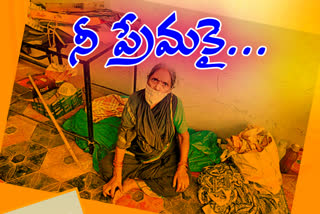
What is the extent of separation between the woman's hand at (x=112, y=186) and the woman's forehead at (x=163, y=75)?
3.09 feet

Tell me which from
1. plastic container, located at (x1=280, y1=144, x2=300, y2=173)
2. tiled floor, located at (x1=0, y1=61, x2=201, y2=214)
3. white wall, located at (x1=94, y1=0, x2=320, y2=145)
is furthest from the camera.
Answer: plastic container, located at (x1=280, y1=144, x2=300, y2=173)

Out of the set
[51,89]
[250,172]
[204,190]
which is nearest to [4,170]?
[51,89]

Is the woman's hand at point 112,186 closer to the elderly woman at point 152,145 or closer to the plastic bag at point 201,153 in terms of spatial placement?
the elderly woman at point 152,145

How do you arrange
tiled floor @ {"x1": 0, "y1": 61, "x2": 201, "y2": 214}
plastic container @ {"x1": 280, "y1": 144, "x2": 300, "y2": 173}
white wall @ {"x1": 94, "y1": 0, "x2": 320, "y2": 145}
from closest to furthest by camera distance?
white wall @ {"x1": 94, "y1": 0, "x2": 320, "y2": 145} → tiled floor @ {"x1": 0, "y1": 61, "x2": 201, "y2": 214} → plastic container @ {"x1": 280, "y1": 144, "x2": 300, "y2": 173}

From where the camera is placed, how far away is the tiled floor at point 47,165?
2.33 m

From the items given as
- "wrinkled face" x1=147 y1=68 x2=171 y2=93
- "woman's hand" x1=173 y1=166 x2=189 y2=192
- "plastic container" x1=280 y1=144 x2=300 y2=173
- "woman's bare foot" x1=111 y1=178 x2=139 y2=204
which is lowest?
"woman's bare foot" x1=111 y1=178 x2=139 y2=204

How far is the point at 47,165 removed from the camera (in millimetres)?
2428

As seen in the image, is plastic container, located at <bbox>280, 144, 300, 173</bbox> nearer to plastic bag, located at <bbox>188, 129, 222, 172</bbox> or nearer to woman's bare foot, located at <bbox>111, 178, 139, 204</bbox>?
plastic bag, located at <bbox>188, 129, 222, 172</bbox>

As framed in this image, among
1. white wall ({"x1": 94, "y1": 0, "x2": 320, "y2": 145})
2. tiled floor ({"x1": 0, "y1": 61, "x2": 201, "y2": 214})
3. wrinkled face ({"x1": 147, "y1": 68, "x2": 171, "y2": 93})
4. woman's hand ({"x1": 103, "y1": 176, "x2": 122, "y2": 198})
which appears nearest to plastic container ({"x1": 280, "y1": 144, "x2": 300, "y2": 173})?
white wall ({"x1": 94, "y1": 0, "x2": 320, "y2": 145})

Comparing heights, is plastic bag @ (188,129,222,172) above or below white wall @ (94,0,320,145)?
below

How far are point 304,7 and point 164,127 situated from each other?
1.49 metres

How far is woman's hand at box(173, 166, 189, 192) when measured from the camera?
7.75ft

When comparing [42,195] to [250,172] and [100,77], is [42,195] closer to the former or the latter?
[100,77]

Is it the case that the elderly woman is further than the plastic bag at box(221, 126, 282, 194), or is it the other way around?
the plastic bag at box(221, 126, 282, 194)
